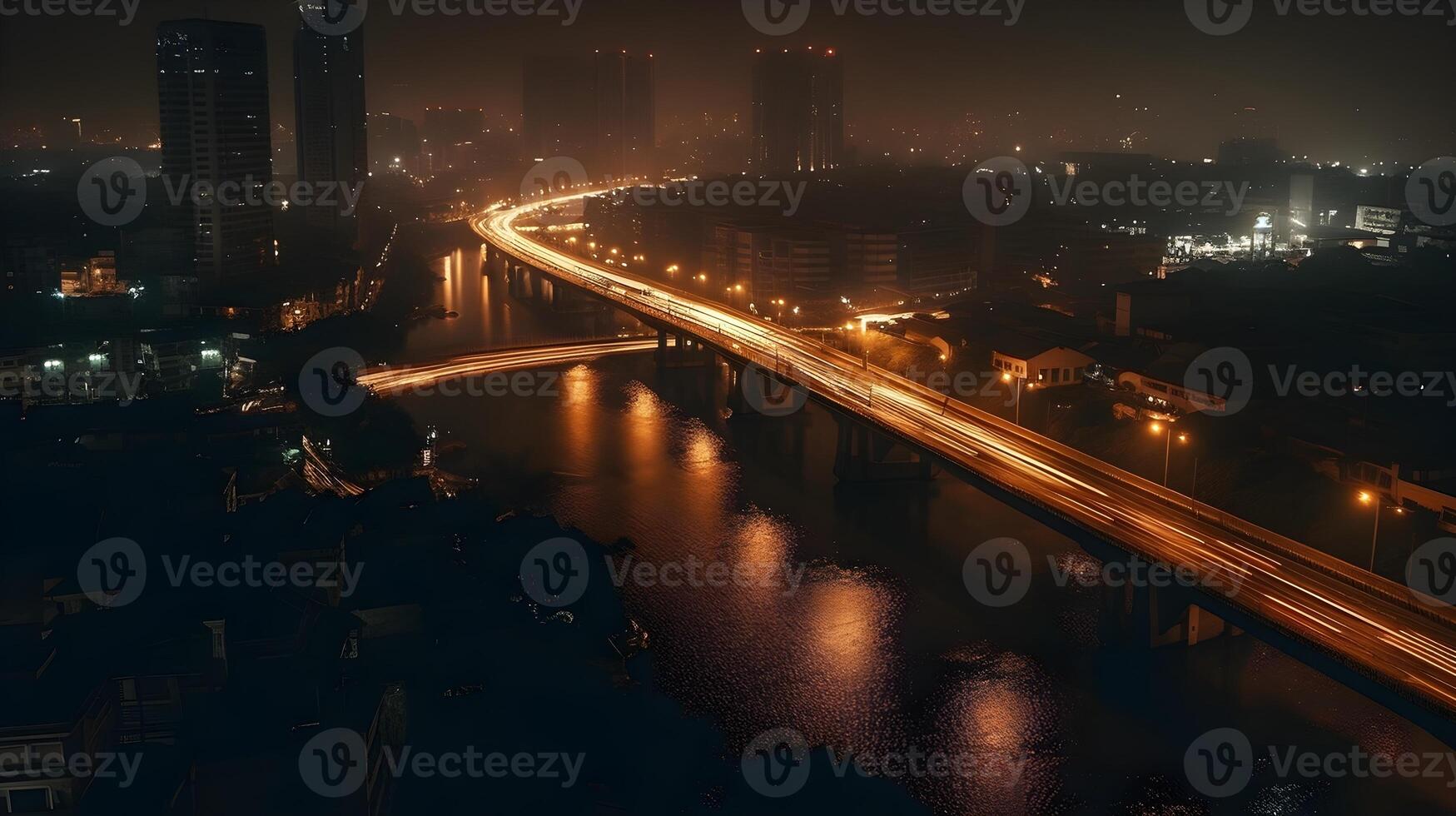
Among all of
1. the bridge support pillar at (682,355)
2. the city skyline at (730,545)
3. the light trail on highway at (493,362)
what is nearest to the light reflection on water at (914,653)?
the city skyline at (730,545)

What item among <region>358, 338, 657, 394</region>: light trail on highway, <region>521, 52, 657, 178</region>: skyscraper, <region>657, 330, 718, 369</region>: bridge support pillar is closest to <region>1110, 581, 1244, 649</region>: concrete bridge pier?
<region>657, 330, 718, 369</region>: bridge support pillar

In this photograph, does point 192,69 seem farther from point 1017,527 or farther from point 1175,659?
point 1175,659

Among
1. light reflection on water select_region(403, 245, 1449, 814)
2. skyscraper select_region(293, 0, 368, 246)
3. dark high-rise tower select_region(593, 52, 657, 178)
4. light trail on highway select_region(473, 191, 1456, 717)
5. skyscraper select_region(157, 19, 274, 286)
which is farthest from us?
dark high-rise tower select_region(593, 52, 657, 178)

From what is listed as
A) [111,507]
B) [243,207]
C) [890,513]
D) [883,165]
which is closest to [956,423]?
[890,513]

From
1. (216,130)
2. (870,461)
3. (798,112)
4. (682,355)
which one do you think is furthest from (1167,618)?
(798,112)

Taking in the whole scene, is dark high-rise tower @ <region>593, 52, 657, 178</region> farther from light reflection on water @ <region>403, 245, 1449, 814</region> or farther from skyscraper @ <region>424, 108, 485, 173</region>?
light reflection on water @ <region>403, 245, 1449, 814</region>

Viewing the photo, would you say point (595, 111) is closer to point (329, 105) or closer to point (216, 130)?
point (329, 105)
